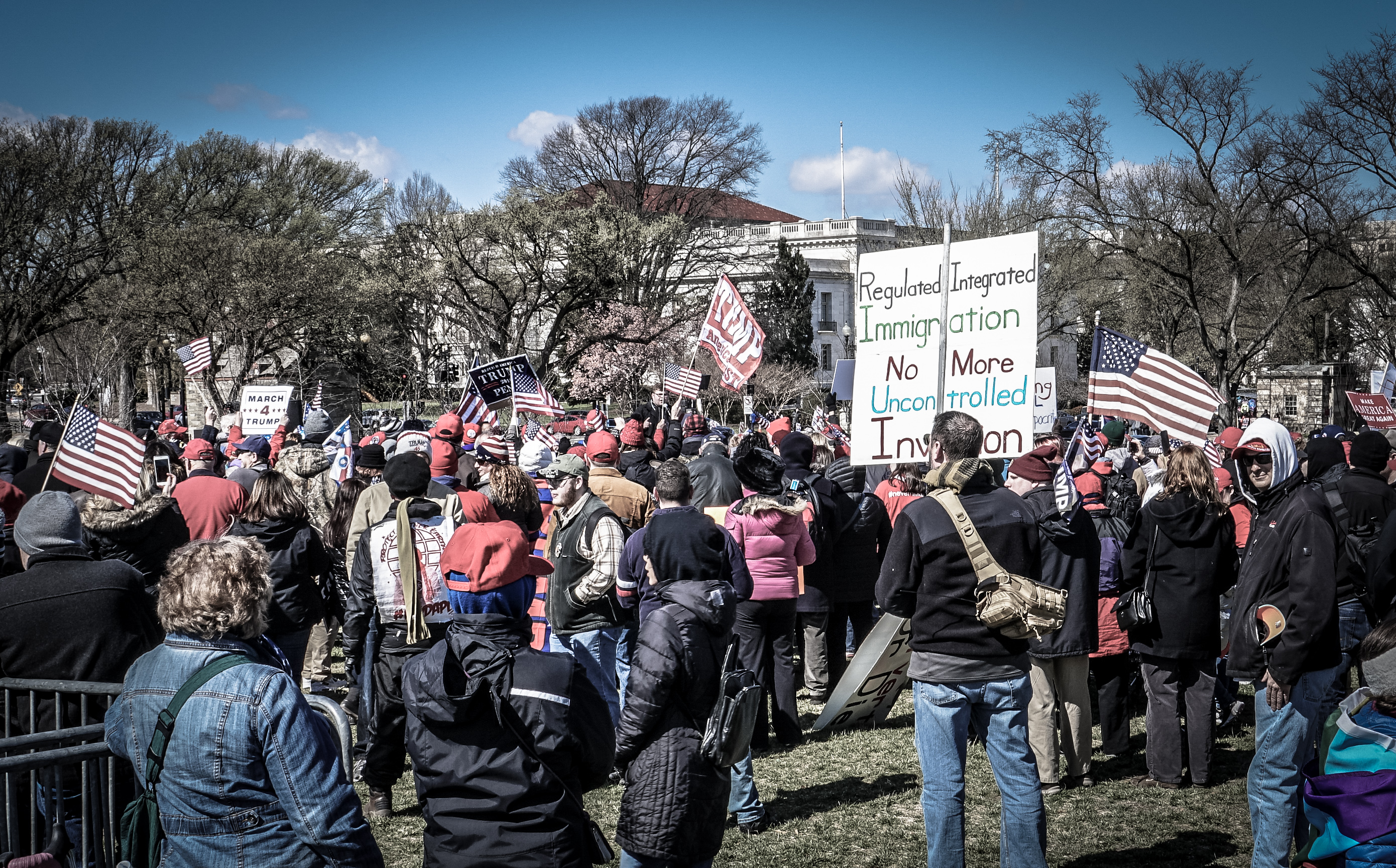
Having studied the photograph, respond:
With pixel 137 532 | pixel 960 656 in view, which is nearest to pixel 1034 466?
pixel 960 656

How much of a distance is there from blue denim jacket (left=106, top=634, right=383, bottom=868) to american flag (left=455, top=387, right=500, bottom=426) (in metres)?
12.1

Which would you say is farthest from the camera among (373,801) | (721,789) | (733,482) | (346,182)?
(346,182)

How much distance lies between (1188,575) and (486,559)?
176 inches

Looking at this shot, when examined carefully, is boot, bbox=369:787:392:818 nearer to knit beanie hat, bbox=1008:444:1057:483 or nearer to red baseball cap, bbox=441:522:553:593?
red baseball cap, bbox=441:522:553:593

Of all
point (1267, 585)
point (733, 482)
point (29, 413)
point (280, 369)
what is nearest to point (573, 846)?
→ point (1267, 585)

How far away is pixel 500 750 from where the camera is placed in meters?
3.27

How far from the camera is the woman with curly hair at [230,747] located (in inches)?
113

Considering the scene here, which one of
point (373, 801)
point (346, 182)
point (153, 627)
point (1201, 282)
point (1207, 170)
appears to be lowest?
point (373, 801)

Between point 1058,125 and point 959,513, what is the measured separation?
35468 millimetres

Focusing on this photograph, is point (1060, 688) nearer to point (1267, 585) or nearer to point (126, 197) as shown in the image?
point (1267, 585)

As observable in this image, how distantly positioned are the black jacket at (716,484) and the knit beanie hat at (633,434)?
2779 mm

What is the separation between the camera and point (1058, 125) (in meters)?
36.6

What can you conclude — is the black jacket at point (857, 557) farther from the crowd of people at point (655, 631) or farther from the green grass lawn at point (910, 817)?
the green grass lawn at point (910, 817)

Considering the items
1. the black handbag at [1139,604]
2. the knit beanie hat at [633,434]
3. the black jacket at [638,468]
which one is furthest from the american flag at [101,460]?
the black handbag at [1139,604]
